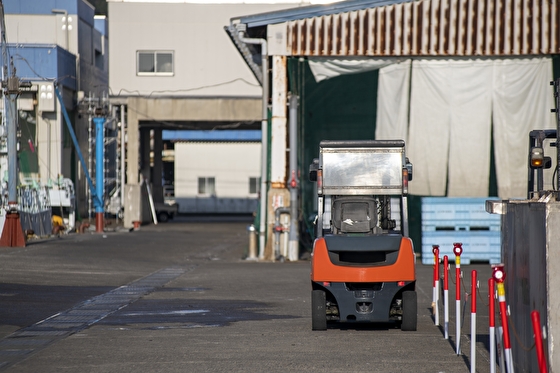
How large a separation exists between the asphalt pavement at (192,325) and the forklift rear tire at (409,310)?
0.13 meters

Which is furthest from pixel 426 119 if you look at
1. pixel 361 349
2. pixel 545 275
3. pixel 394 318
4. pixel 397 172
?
pixel 545 275

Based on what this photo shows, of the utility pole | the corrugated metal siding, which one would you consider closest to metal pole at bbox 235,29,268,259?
the corrugated metal siding

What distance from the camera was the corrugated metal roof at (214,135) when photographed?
5850cm

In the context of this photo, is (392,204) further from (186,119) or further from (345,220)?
(186,119)

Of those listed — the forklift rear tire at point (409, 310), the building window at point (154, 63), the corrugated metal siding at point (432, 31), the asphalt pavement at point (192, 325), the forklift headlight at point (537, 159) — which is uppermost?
the building window at point (154, 63)

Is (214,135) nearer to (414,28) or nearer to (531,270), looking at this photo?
(414,28)

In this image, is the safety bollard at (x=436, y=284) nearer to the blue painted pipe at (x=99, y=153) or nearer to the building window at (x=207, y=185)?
the blue painted pipe at (x=99, y=153)

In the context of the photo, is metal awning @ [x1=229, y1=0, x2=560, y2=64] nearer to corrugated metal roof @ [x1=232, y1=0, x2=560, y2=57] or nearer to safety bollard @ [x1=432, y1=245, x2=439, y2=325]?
corrugated metal roof @ [x1=232, y1=0, x2=560, y2=57]

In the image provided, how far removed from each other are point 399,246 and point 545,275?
4.19m

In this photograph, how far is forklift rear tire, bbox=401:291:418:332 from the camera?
11.6 metres

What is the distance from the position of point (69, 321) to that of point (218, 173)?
50.1 m

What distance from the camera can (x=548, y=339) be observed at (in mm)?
7316

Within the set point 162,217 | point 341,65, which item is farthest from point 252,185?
point 341,65

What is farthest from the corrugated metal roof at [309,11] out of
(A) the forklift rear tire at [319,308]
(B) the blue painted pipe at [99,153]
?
(B) the blue painted pipe at [99,153]
